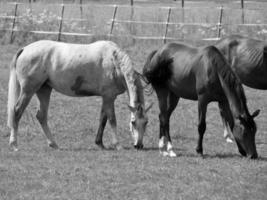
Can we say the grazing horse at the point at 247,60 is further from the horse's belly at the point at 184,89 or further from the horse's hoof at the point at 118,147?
the horse's hoof at the point at 118,147

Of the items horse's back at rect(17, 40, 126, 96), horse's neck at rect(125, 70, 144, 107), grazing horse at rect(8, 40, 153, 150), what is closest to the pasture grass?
grazing horse at rect(8, 40, 153, 150)

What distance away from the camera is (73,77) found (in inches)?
484

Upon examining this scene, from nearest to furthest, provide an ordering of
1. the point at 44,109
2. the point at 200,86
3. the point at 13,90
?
the point at 200,86
the point at 13,90
the point at 44,109

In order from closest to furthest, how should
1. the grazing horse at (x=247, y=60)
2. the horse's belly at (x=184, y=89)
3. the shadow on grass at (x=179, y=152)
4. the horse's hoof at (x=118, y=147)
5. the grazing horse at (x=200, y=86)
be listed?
1. the grazing horse at (x=200, y=86)
2. the shadow on grass at (x=179, y=152)
3. the horse's belly at (x=184, y=89)
4. the horse's hoof at (x=118, y=147)
5. the grazing horse at (x=247, y=60)

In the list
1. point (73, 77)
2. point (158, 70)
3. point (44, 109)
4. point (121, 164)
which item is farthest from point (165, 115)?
point (44, 109)

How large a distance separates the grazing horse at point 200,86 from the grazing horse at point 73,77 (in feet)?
1.23

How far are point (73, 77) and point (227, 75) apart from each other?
8.71ft

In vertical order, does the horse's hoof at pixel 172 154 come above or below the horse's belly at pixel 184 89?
below

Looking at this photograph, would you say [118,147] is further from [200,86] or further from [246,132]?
[246,132]

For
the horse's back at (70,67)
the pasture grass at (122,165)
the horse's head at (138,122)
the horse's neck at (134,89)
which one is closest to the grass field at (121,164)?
the pasture grass at (122,165)

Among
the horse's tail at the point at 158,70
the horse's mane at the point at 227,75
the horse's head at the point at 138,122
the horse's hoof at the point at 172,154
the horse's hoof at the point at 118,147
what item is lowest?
the horse's hoof at the point at 118,147

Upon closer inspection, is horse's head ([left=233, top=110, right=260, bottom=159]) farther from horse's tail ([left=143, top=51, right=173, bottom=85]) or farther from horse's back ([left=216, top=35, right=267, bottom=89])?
horse's back ([left=216, top=35, right=267, bottom=89])

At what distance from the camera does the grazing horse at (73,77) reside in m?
12.1

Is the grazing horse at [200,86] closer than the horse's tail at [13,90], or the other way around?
the grazing horse at [200,86]
